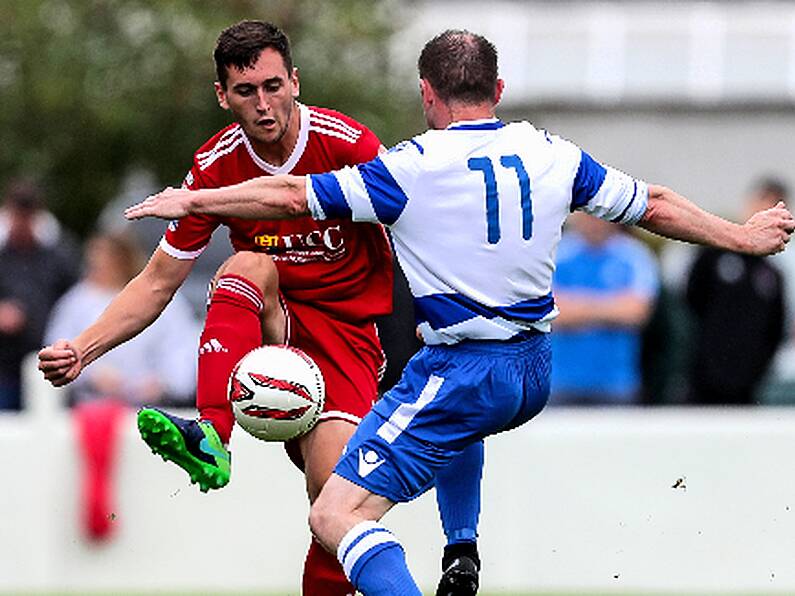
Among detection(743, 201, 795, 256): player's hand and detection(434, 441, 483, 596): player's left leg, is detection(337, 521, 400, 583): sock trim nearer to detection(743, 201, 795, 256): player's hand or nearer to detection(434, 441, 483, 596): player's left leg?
detection(434, 441, 483, 596): player's left leg

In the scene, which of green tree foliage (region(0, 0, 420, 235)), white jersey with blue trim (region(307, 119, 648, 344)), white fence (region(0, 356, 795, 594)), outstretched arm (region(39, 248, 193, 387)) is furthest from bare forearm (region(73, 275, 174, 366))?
green tree foliage (region(0, 0, 420, 235))

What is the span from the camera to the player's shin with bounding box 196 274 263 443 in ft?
26.1

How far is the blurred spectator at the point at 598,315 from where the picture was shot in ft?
43.4

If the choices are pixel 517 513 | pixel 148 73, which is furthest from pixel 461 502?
pixel 148 73

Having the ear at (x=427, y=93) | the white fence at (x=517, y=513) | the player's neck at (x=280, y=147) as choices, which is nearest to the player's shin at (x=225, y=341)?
the player's neck at (x=280, y=147)

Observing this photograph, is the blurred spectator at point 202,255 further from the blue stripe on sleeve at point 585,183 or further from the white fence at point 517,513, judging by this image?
the blue stripe on sleeve at point 585,183

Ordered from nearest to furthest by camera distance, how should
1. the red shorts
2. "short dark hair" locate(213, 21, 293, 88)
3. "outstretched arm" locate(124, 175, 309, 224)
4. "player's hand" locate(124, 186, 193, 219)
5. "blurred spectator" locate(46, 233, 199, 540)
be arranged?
"player's hand" locate(124, 186, 193, 219) < "outstretched arm" locate(124, 175, 309, 224) < "short dark hair" locate(213, 21, 293, 88) < the red shorts < "blurred spectator" locate(46, 233, 199, 540)

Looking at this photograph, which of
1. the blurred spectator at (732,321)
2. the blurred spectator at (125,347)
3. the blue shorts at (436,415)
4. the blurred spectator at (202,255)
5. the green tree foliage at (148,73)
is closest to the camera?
the blue shorts at (436,415)

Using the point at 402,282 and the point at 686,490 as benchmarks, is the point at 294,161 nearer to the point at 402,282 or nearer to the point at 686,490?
the point at 402,282

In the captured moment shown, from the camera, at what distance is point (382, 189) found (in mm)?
7410

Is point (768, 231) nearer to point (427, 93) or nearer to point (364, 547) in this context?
point (427, 93)

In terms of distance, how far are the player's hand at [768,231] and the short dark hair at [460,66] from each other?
1049 millimetres

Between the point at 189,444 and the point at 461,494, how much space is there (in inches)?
46.5

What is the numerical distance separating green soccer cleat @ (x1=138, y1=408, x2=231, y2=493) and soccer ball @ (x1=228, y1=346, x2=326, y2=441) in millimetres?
169
